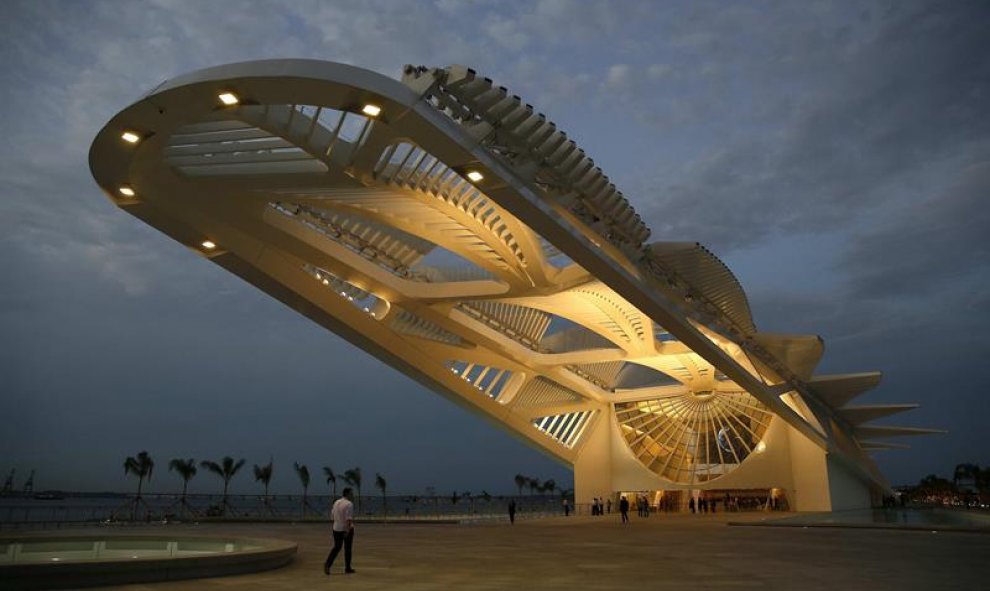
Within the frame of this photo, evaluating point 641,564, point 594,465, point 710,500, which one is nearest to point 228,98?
point 641,564

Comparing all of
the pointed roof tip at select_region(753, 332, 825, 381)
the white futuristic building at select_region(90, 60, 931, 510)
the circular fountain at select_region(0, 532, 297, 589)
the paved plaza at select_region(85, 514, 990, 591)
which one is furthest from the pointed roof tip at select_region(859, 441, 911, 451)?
the circular fountain at select_region(0, 532, 297, 589)

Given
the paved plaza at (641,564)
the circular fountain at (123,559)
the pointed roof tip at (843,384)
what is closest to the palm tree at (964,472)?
the pointed roof tip at (843,384)

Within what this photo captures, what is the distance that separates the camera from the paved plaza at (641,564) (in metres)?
7.82

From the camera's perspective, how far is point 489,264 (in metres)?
19.5

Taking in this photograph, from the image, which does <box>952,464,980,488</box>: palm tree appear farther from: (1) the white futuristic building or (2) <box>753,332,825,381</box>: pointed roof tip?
(2) <box>753,332,825,381</box>: pointed roof tip

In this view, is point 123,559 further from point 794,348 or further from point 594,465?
point 594,465

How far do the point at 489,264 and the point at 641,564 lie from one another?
10683 mm

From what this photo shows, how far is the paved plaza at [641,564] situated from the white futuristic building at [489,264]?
6002mm

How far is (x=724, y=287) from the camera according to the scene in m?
22.0

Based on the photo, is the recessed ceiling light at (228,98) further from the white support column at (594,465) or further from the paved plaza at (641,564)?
the white support column at (594,465)

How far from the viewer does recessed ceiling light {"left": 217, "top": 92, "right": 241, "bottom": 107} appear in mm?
10797

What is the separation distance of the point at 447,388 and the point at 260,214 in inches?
527

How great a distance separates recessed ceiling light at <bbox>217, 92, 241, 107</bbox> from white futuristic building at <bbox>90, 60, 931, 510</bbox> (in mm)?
30

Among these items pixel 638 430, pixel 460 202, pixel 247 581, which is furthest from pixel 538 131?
pixel 638 430
